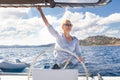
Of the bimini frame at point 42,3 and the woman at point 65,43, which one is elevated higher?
the woman at point 65,43

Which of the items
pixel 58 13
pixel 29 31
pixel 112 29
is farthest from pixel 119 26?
pixel 29 31

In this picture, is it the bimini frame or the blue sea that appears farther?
the blue sea

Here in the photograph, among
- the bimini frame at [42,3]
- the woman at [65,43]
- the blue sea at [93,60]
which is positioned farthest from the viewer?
the blue sea at [93,60]

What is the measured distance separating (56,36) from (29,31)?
6000 cm

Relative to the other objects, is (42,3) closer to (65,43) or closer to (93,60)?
(65,43)

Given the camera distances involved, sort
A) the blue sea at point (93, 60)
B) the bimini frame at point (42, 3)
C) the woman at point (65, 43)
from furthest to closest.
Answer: the blue sea at point (93, 60)
the woman at point (65, 43)
the bimini frame at point (42, 3)

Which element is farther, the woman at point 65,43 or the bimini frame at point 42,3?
the woman at point 65,43

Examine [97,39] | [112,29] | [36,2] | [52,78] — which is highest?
[112,29]

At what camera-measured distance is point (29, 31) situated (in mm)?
63188

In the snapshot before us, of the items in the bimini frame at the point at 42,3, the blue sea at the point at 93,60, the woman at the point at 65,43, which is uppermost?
the blue sea at the point at 93,60

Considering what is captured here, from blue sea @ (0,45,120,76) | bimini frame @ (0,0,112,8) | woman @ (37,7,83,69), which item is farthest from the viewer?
blue sea @ (0,45,120,76)

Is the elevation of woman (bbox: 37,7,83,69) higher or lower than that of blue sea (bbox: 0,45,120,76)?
lower

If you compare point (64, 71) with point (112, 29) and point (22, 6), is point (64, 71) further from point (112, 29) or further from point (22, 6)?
point (112, 29)

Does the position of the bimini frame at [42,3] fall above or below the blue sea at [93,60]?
below
